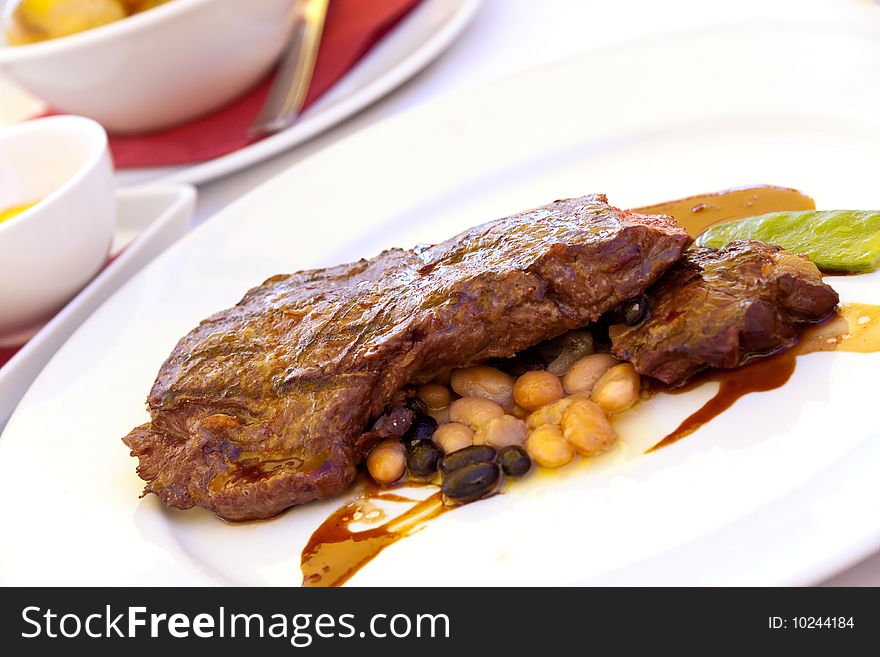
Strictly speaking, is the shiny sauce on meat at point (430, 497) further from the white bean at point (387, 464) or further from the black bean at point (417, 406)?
the black bean at point (417, 406)

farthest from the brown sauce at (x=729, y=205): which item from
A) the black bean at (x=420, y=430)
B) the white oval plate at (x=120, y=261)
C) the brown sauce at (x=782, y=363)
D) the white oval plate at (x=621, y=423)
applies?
the white oval plate at (x=120, y=261)

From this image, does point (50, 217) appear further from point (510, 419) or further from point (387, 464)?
point (510, 419)

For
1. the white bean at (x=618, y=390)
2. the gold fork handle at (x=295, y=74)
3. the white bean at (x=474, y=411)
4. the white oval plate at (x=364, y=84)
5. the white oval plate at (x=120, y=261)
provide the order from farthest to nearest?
the gold fork handle at (x=295, y=74) → the white oval plate at (x=364, y=84) → the white oval plate at (x=120, y=261) → the white bean at (x=474, y=411) → the white bean at (x=618, y=390)

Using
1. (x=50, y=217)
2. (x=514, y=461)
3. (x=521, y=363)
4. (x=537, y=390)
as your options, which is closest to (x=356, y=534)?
(x=514, y=461)

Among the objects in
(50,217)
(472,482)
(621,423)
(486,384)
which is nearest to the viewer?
(472,482)

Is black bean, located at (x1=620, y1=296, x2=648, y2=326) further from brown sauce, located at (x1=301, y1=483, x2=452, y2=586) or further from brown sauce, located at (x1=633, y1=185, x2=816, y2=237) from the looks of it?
brown sauce, located at (x1=301, y1=483, x2=452, y2=586)
